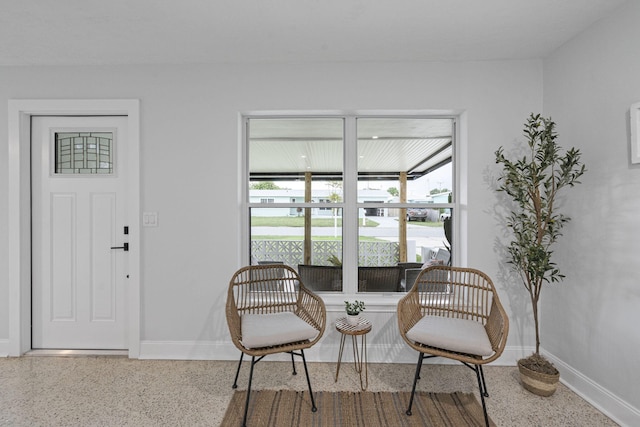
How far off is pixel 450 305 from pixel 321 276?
1105mm

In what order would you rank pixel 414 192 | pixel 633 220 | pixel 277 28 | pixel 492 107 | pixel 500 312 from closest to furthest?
pixel 633 220 < pixel 500 312 < pixel 277 28 < pixel 492 107 < pixel 414 192

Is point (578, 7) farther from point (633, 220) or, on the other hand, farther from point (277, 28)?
point (277, 28)

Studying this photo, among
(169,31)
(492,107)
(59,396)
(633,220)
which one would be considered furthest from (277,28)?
(59,396)

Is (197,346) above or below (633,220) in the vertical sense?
below

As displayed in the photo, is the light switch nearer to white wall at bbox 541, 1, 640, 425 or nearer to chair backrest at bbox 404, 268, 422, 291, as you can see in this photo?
chair backrest at bbox 404, 268, 422, 291

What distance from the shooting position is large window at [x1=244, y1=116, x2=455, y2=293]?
2.79 meters

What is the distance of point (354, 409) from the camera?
2.00 meters

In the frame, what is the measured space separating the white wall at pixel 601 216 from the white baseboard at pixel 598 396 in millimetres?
11

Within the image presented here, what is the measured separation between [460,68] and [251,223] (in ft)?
7.31

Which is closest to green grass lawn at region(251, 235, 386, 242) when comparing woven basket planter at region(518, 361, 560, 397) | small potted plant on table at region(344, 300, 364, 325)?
small potted plant on table at region(344, 300, 364, 325)

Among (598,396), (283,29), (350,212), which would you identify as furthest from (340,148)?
(598,396)

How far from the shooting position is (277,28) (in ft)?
6.98

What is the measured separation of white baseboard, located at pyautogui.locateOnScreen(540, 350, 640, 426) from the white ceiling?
7.90 ft

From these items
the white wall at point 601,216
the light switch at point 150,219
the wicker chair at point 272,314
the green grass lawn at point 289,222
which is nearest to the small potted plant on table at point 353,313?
the wicker chair at point 272,314
